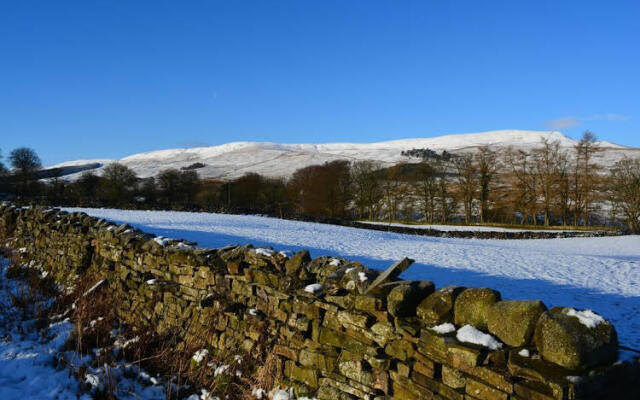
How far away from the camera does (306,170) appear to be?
4469 centimetres

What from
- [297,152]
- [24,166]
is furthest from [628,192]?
[297,152]

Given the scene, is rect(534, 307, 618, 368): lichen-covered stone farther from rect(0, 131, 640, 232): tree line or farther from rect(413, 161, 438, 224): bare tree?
rect(413, 161, 438, 224): bare tree

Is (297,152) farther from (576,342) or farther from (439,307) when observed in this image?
(576,342)

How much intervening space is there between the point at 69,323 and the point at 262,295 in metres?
4.30

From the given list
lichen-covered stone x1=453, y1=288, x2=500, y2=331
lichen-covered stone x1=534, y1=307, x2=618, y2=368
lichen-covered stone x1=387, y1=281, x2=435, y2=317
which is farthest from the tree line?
lichen-covered stone x1=534, y1=307, x2=618, y2=368

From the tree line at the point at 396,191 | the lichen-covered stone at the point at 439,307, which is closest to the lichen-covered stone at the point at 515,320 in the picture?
the lichen-covered stone at the point at 439,307

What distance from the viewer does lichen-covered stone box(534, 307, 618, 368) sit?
2.56 m

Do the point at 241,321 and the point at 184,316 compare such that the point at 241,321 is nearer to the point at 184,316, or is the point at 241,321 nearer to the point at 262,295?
the point at 262,295

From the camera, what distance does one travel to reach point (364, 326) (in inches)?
154

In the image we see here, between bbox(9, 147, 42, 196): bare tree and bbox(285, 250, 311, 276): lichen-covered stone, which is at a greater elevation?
bbox(9, 147, 42, 196): bare tree

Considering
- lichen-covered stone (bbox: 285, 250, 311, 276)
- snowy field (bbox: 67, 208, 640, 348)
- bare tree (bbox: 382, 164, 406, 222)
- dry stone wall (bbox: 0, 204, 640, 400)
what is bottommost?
snowy field (bbox: 67, 208, 640, 348)

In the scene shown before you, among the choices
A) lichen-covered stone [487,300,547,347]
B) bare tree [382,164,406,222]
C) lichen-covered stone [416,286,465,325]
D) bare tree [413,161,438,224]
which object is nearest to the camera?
lichen-covered stone [487,300,547,347]

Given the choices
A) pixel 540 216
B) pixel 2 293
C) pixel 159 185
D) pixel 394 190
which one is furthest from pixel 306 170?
pixel 2 293

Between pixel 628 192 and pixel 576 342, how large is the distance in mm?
36538
